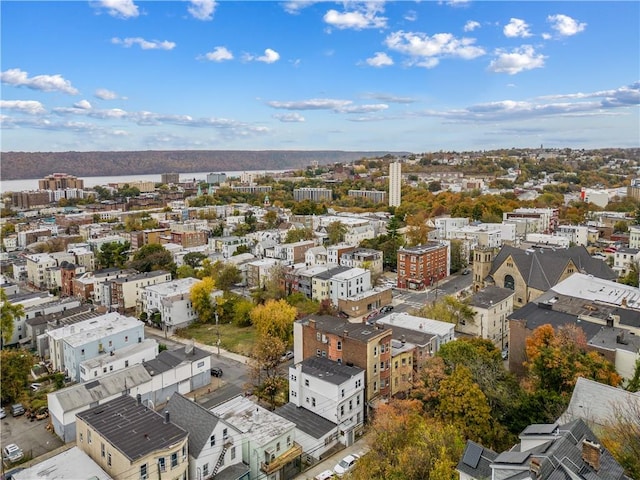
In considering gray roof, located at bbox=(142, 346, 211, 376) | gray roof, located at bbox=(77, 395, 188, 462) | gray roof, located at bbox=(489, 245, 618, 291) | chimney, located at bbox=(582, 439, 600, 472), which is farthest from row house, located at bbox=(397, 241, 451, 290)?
chimney, located at bbox=(582, 439, 600, 472)

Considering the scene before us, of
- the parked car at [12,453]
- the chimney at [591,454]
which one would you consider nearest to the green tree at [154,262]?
the parked car at [12,453]

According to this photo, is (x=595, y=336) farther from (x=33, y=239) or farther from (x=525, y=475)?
(x=33, y=239)

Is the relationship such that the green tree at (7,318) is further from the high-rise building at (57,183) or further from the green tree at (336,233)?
the high-rise building at (57,183)

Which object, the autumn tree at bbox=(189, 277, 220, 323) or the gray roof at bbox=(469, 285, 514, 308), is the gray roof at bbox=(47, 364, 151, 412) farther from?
the gray roof at bbox=(469, 285, 514, 308)

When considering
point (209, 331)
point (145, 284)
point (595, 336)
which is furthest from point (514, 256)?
point (145, 284)

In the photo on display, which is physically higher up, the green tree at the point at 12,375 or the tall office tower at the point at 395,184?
the tall office tower at the point at 395,184

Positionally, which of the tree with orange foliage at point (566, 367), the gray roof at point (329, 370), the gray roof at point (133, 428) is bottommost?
the gray roof at point (329, 370)

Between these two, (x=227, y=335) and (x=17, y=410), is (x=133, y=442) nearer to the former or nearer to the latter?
(x=17, y=410)
